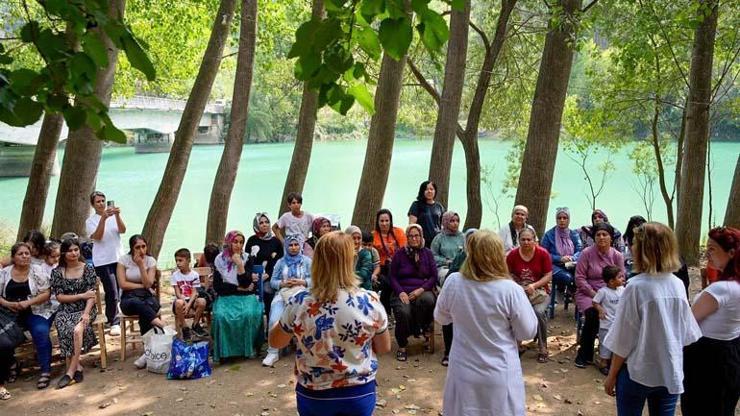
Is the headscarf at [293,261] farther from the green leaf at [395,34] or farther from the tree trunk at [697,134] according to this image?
the tree trunk at [697,134]

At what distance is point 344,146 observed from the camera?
144 feet

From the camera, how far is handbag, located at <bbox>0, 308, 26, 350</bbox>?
4.78 meters

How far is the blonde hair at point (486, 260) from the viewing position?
2.66m

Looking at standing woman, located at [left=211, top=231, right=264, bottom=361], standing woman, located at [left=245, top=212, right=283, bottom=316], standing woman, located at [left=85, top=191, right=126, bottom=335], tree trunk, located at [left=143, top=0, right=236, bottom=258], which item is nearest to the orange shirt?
standing woman, located at [left=245, top=212, right=283, bottom=316]

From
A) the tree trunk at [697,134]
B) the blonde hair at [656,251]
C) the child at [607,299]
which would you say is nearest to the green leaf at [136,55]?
the blonde hair at [656,251]

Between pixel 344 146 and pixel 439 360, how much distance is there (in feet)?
129

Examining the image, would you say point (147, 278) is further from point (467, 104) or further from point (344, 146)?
point (344, 146)

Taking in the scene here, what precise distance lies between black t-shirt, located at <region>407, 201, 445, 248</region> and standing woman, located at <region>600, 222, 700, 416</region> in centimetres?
400

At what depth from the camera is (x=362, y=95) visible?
1.68 m

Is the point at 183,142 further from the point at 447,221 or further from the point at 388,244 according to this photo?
A: the point at 447,221

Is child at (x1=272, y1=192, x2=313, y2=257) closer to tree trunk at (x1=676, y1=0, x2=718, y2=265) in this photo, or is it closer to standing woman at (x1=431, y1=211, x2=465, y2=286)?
standing woman at (x1=431, y1=211, x2=465, y2=286)

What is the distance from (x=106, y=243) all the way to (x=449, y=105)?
522 cm

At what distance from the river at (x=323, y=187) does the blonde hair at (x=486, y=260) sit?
12.8 metres

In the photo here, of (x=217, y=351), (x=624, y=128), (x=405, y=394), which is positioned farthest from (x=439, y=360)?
(x=624, y=128)
